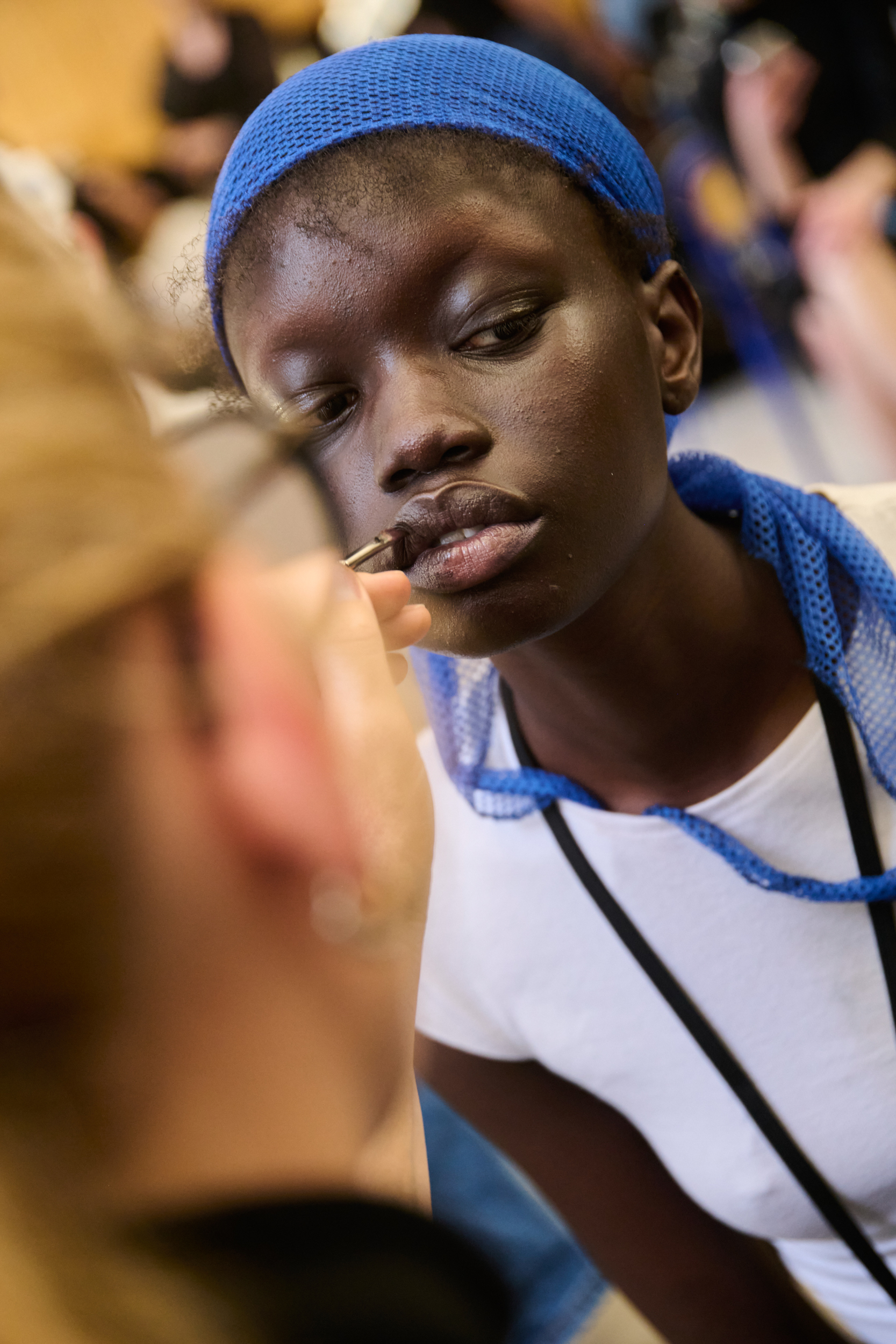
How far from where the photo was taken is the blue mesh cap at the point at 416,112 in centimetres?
52

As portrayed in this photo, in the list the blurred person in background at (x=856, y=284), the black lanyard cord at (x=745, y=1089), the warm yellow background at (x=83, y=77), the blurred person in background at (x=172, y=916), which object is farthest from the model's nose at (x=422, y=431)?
the blurred person in background at (x=856, y=284)

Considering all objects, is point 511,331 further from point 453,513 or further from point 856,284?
point 856,284

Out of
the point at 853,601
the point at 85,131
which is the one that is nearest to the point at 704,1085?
the point at 853,601

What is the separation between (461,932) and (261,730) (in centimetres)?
59

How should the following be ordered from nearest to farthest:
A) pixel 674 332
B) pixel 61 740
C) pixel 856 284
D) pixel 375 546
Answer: pixel 61 740, pixel 375 546, pixel 674 332, pixel 856 284

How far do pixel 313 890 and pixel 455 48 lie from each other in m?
0.48

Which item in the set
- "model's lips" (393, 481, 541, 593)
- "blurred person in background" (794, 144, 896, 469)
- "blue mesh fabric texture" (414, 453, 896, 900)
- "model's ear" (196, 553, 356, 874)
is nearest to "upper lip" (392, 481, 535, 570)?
"model's lips" (393, 481, 541, 593)

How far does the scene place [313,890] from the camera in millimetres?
264

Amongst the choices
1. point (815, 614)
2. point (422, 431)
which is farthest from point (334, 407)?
point (815, 614)

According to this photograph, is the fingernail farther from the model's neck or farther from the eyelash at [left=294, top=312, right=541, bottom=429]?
the model's neck

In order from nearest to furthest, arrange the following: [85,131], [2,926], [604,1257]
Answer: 1. [2,926]
2. [604,1257]
3. [85,131]

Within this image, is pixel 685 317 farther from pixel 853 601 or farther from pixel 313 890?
pixel 313 890

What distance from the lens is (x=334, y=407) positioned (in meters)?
0.56

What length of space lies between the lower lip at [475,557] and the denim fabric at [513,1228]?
264mm
